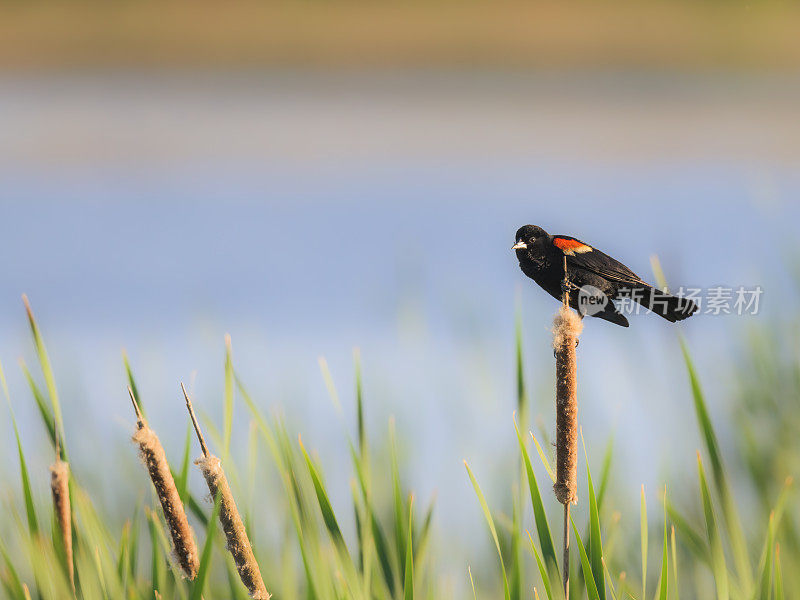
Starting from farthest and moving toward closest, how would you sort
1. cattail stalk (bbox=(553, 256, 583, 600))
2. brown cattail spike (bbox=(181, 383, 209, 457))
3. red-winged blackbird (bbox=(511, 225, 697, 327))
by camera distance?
red-winged blackbird (bbox=(511, 225, 697, 327)) < cattail stalk (bbox=(553, 256, 583, 600)) < brown cattail spike (bbox=(181, 383, 209, 457))

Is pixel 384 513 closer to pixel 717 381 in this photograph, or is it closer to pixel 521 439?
pixel 521 439

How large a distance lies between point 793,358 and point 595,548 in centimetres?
282

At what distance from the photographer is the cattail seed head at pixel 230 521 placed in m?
1.66

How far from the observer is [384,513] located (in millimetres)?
2787

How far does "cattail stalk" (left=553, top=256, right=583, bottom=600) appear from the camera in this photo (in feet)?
5.76

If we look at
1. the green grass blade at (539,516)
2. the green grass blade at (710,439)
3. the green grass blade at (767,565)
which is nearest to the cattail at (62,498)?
A: the green grass blade at (539,516)

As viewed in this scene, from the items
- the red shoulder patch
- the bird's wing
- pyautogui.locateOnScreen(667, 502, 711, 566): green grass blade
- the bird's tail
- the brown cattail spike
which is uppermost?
the red shoulder patch

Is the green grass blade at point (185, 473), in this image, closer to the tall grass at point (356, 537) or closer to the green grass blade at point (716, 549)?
the tall grass at point (356, 537)

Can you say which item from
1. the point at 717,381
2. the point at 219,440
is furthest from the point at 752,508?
the point at 219,440

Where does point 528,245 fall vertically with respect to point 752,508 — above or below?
above

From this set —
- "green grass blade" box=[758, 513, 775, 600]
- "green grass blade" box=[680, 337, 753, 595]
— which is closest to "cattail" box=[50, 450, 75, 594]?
"green grass blade" box=[680, 337, 753, 595]

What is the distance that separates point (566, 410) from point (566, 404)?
0.06ft

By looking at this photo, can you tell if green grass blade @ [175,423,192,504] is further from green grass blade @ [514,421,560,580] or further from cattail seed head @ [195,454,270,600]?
green grass blade @ [514,421,560,580]

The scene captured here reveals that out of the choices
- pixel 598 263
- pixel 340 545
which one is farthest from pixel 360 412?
pixel 598 263
